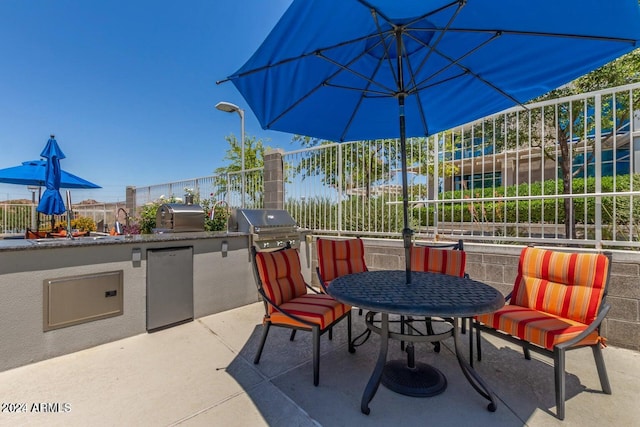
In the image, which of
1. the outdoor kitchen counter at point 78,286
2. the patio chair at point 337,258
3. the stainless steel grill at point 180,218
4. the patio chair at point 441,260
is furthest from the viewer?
the stainless steel grill at point 180,218

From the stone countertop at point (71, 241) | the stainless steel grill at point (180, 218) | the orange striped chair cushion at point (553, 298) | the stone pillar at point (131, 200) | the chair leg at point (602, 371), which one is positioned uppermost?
the stone pillar at point (131, 200)

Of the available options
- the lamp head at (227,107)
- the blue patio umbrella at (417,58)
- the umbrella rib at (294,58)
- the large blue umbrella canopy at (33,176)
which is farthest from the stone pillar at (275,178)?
Result: the large blue umbrella canopy at (33,176)

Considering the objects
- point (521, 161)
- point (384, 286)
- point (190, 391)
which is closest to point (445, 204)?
point (521, 161)

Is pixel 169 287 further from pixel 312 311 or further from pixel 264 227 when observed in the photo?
pixel 312 311

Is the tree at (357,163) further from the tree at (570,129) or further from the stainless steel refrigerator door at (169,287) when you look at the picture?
the stainless steel refrigerator door at (169,287)

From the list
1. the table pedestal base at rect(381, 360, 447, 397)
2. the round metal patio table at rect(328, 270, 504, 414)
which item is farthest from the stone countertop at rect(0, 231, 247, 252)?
the table pedestal base at rect(381, 360, 447, 397)

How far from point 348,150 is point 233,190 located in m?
3.24

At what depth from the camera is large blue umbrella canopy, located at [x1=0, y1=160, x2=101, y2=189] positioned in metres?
6.60

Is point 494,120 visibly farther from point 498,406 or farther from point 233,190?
point 233,190

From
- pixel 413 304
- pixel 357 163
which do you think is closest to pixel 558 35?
pixel 413 304

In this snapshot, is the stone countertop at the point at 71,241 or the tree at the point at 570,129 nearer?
the stone countertop at the point at 71,241

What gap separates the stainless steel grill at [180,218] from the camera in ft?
14.0

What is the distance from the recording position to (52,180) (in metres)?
4.64

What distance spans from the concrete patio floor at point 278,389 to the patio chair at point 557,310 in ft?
0.77
